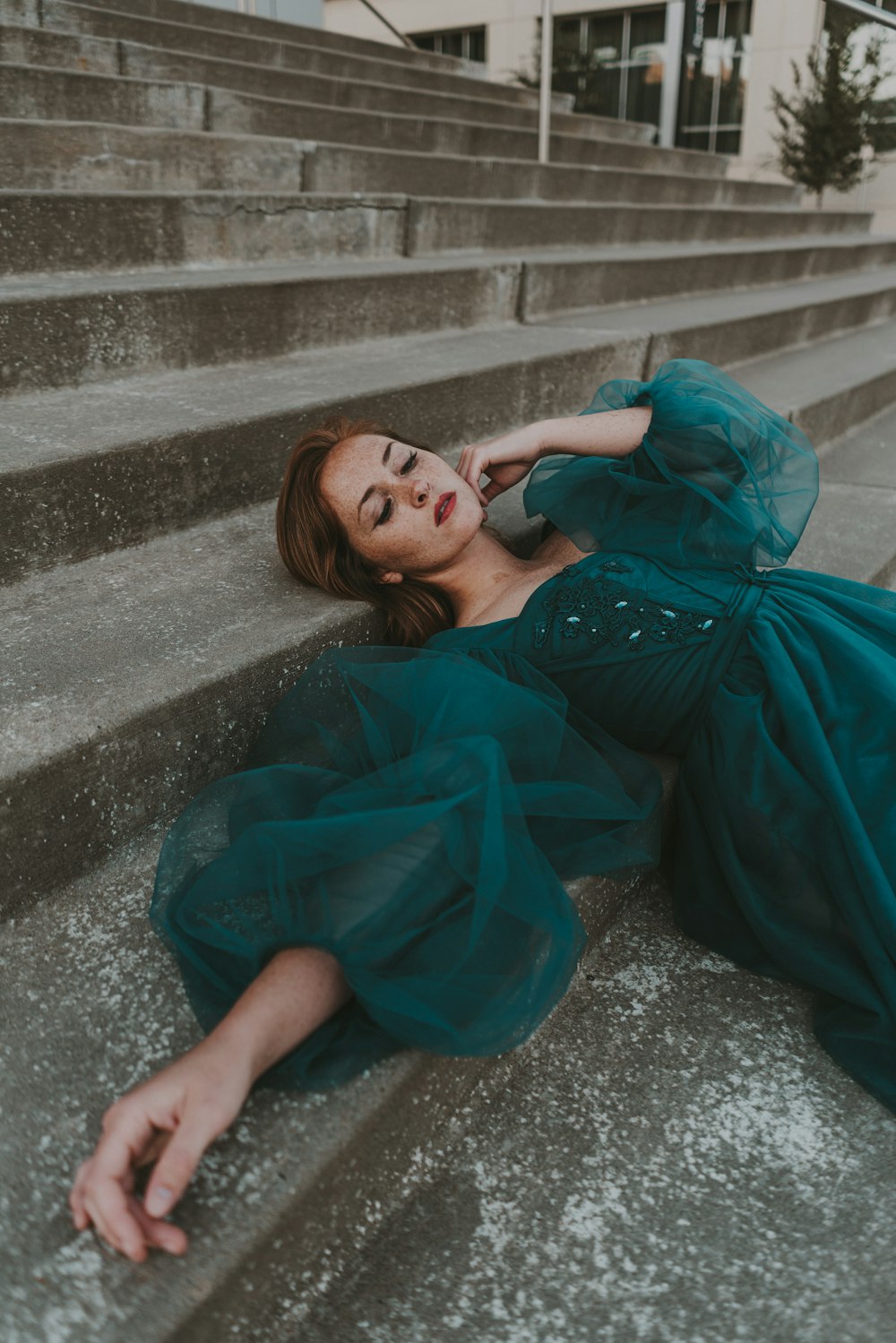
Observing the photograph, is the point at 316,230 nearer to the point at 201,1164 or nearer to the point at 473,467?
the point at 473,467

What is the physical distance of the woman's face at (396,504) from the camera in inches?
68.1

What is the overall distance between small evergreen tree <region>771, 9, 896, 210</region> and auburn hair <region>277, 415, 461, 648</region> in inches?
469

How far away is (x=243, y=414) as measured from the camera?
6.75 feet

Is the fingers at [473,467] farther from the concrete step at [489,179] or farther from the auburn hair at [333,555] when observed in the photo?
the concrete step at [489,179]

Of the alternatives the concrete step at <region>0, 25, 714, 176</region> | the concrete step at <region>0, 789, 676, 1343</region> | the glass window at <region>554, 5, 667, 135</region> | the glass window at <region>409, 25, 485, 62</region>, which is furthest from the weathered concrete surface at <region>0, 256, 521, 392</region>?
the glass window at <region>409, 25, 485, 62</region>

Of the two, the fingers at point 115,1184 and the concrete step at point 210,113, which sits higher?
the concrete step at point 210,113

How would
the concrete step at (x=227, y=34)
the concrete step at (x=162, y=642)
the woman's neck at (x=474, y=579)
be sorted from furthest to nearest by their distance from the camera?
the concrete step at (x=227, y=34) < the woman's neck at (x=474, y=579) < the concrete step at (x=162, y=642)

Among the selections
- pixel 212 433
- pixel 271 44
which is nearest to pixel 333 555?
pixel 212 433

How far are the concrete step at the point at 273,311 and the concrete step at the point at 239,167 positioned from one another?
1.42 feet

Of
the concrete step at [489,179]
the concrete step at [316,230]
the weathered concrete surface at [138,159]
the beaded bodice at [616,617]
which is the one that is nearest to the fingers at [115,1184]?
the beaded bodice at [616,617]

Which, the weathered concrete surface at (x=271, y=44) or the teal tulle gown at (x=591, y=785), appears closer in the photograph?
the teal tulle gown at (x=591, y=785)

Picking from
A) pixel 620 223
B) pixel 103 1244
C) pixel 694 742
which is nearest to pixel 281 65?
pixel 620 223

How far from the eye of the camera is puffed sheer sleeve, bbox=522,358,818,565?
179cm

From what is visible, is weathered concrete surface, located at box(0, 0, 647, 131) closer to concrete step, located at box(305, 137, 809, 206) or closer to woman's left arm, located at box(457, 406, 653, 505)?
concrete step, located at box(305, 137, 809, 206)
